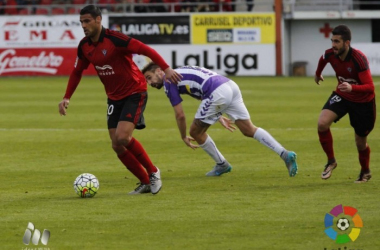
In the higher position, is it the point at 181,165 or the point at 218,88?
the point at 218,88

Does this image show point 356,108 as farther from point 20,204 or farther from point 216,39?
point 216,39

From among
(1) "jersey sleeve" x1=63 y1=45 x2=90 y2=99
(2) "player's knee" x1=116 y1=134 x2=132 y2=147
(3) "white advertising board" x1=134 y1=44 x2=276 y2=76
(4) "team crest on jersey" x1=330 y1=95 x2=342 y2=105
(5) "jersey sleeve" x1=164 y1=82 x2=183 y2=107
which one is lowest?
(3) "white advertising board" x1=134 y1=44 x2=276 y2=76

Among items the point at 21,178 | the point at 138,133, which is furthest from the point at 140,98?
the point at 138,133

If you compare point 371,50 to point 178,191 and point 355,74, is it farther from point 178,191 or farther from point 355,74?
point 178,191

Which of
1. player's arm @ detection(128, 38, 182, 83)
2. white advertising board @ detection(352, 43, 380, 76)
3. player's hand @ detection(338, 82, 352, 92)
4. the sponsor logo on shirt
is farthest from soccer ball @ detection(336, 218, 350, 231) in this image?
white advertising board @ detection(352, 43, 380, 76)

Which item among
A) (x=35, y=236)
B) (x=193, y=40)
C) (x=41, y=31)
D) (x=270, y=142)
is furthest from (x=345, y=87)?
(x=41, y=31)

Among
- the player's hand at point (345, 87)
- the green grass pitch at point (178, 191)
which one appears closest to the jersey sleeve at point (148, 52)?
the green grass pitch at point (178, 191)

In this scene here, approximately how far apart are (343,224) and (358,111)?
3077mm

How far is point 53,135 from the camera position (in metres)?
16.7

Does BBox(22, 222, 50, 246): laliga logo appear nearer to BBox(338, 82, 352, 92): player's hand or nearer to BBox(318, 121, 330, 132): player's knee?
BBox(338, 82, 352, 92): player's hand

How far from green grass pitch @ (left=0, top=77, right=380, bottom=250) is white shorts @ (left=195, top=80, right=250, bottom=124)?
2.71 ft

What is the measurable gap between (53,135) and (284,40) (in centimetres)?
2077

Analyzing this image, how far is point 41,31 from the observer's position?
118ft

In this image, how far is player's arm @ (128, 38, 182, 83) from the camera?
9133 millimetres
